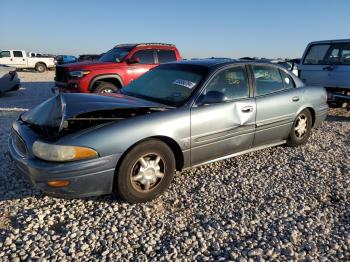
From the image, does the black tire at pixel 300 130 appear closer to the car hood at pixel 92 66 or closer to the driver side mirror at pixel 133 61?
the driver side mirror at pixel 133 61

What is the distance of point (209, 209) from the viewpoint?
3.51m

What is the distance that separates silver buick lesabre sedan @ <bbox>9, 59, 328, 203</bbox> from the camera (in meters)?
3.16

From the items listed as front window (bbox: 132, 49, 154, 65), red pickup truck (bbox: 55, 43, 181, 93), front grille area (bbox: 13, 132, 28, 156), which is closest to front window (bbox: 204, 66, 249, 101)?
front grille area (bbox: 13, 132, 28, 156)

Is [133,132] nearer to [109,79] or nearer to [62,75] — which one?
[109,79]

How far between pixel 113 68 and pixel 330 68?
17.5ft

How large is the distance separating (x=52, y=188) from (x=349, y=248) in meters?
2.75

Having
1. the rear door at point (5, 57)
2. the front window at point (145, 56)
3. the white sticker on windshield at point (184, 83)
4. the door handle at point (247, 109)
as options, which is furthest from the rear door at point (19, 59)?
the door handle at point (247, 109)

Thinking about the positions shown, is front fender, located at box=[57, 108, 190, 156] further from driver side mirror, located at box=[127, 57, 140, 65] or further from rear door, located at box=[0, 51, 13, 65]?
rear door, located at box=[0, 51, 13, 65]

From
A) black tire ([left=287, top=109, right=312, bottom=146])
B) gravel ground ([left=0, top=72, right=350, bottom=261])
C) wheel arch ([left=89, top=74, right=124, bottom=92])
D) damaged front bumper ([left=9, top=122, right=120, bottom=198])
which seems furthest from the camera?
wheel arch ([left=89, top=74, right=124, bottom=92])

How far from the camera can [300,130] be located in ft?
18.2

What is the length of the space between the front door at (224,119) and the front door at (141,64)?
15.5 feet

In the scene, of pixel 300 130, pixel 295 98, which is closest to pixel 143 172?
pixel 295 98

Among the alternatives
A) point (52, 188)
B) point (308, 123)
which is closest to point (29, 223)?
point (52, 188)

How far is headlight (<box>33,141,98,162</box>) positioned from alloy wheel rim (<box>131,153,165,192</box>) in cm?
56
